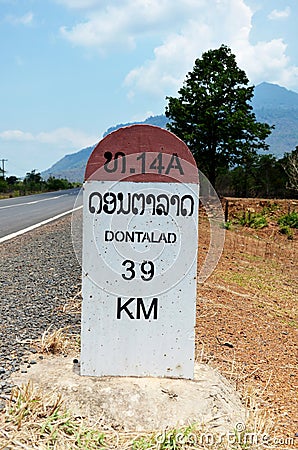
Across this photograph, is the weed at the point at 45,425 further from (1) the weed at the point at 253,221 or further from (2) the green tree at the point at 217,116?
(2) the green tree at the point at 217,116

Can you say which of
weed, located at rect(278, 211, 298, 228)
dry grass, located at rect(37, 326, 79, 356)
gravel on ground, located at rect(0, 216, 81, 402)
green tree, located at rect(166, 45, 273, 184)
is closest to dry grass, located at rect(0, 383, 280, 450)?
gravel on ground, located at rect(0, 216, 81, 402)

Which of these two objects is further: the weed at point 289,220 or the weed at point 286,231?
the weed at point 289,220

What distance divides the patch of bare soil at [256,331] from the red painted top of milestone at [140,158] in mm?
1445

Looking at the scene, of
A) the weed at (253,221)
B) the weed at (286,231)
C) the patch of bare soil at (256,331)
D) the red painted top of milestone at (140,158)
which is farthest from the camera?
the weed at (253,221)

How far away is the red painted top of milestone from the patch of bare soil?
1445mm

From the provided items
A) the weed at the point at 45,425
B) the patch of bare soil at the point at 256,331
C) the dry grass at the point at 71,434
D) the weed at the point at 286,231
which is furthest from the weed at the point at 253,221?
the weed at the point at 45,425

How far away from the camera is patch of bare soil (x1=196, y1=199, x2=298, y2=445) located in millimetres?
3197

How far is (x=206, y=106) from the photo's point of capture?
22578 mm

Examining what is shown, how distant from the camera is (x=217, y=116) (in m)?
22.6

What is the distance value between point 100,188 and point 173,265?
63 cm

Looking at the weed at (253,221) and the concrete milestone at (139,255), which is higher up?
the concrete milestone at (139,255)

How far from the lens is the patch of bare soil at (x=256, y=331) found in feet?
10.5

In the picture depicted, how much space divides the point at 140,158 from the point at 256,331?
236 cm

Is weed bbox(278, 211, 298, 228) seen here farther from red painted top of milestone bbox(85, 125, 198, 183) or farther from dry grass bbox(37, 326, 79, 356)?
red painted top of milestone bbox(85, 125, 198, 183)
